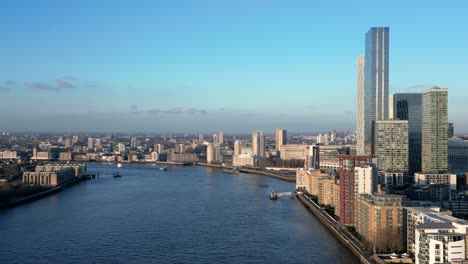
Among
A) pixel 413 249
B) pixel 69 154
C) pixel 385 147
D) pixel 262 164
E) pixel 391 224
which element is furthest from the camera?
pixel 69 154

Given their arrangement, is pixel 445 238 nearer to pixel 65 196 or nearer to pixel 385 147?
pixel 385 147

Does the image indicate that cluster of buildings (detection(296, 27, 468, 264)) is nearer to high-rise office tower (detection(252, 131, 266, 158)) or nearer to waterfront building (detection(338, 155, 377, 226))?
waterfront building (detection(338, 155, 377, 226))

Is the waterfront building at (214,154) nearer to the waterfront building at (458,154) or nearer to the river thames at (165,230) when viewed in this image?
the waterfront building at (458,154)

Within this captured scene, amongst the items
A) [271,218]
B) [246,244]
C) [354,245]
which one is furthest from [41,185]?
[354,245]

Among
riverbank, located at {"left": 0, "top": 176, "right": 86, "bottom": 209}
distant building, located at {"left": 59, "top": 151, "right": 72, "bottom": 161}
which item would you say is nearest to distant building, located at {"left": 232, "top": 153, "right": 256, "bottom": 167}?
distant building, located at {"left": 59, "top": 151, "right": 72, "bottom": 161}

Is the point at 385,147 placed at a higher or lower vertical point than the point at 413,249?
higher

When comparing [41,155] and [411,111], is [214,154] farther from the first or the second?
[411,111]
